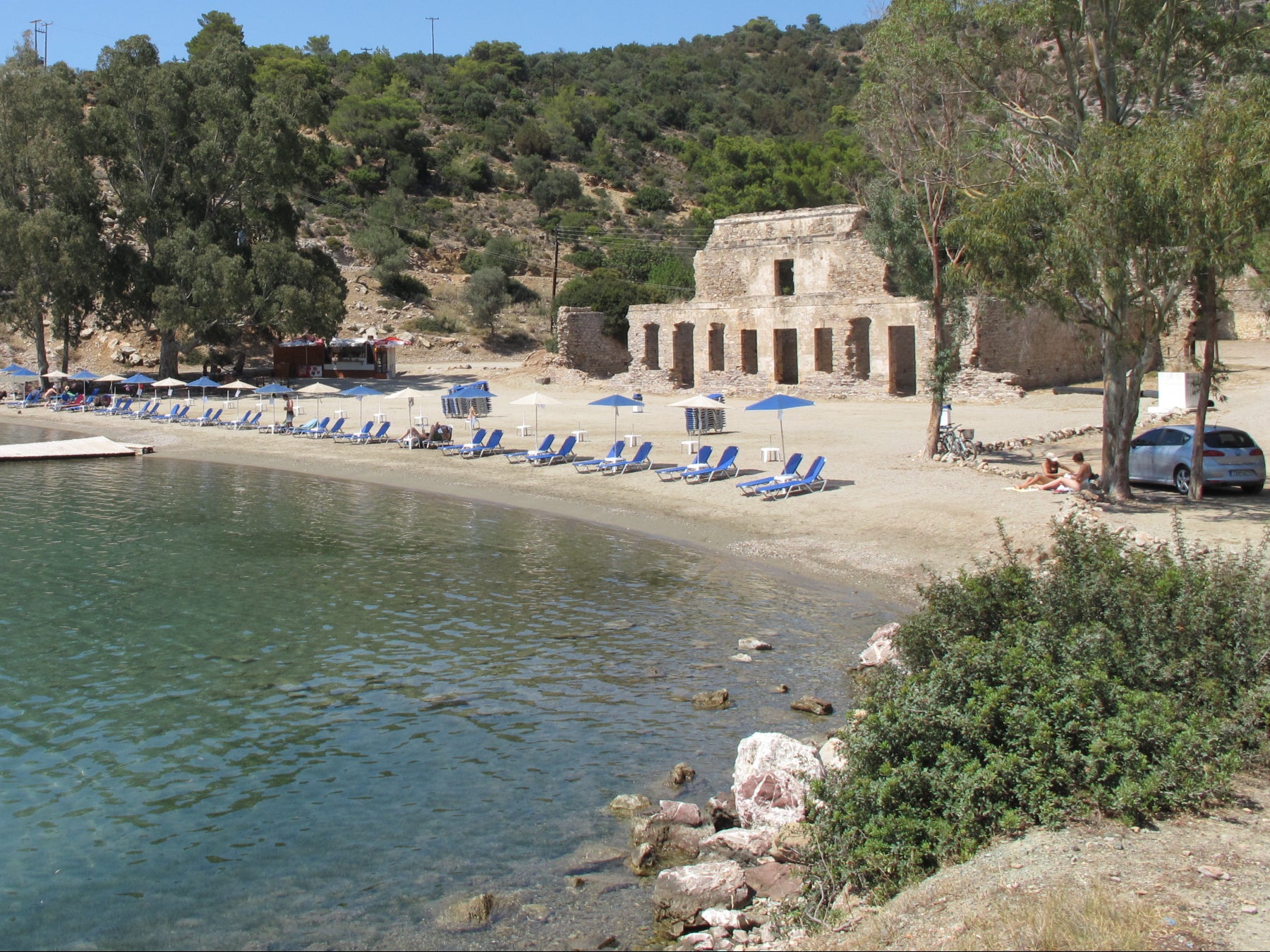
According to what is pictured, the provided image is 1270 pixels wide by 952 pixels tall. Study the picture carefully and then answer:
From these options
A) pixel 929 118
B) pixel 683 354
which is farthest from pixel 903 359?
pixel 929 118

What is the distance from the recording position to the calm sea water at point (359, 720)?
6715 mm

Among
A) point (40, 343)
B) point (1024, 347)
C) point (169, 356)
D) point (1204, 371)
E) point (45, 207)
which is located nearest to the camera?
point (1204, 371)

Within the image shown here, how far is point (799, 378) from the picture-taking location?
127 feet

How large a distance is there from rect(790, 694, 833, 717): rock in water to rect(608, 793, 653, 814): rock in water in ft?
7.13

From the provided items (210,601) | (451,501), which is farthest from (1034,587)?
(451,501)

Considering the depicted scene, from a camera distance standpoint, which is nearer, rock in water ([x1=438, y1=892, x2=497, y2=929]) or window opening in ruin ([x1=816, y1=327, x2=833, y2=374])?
rock in water ([x1=438, y1=892, x2=497, y2=929])

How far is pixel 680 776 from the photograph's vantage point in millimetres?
8258

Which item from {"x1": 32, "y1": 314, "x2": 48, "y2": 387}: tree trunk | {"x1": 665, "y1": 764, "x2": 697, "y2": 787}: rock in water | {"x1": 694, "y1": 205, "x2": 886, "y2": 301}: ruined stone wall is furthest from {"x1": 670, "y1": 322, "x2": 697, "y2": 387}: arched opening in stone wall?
{"x1": 665, "y1": 764, "x2": 697, "y2": 787}: rock in water

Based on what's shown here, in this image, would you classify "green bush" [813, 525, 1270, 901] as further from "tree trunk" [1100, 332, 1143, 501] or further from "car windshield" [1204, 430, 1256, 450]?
"car windshield" [1204, 430, 1256, 450]

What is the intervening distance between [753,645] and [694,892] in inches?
207

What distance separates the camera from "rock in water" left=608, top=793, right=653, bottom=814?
25.6ft

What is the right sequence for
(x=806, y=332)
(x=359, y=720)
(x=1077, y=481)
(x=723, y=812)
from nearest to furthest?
(x=723, y=812)
(x=359, y=720)
(x=1077, y=481)
(x=806, y=332)

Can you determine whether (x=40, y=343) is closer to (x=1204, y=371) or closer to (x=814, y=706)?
(x=1204, y=371)

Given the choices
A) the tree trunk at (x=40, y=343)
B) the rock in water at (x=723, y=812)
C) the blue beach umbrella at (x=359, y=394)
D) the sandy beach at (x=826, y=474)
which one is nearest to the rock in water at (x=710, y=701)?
the rock in water at (x=723, y=812)
